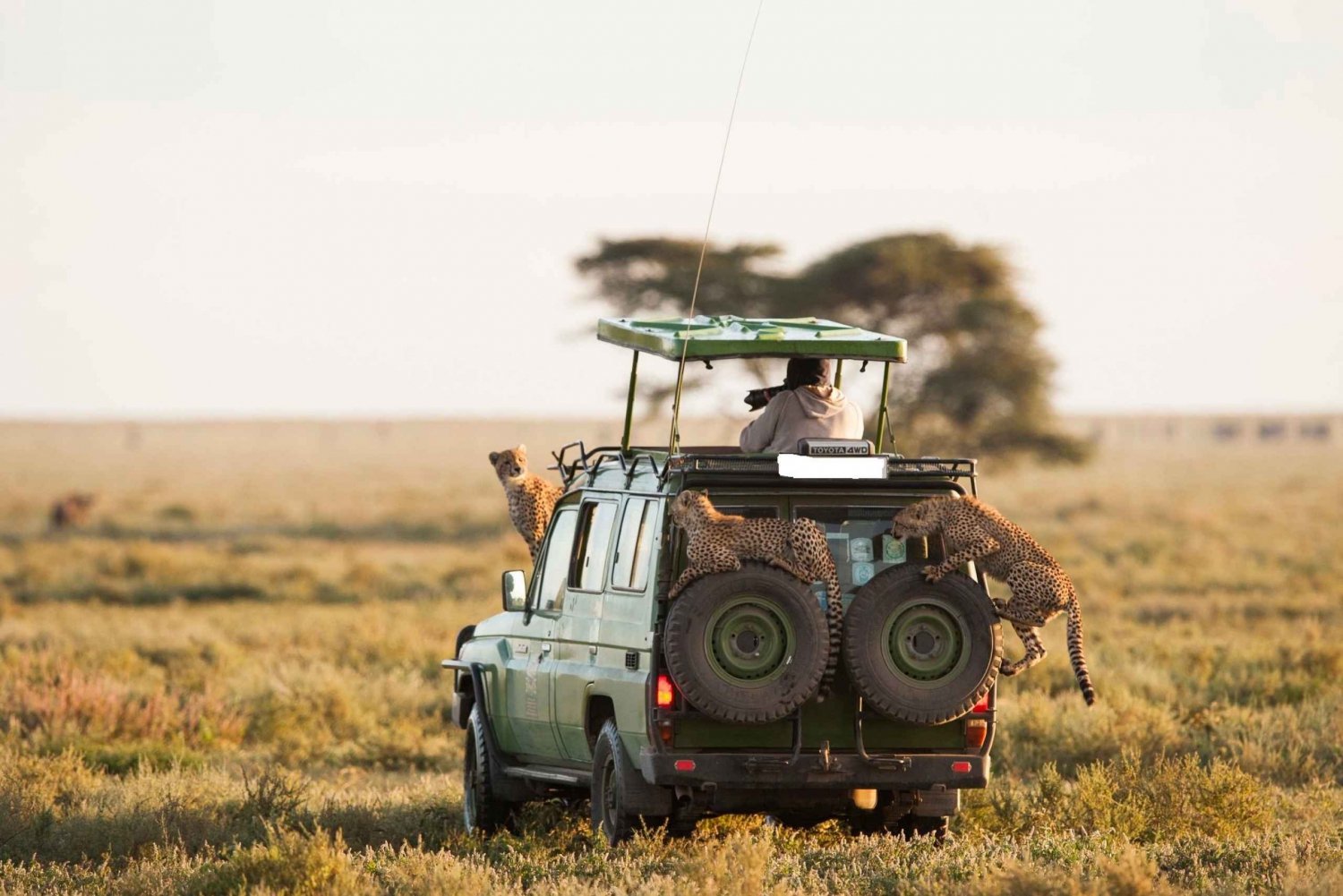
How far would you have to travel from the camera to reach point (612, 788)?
9.75m

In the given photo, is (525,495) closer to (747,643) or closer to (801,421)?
(801,421)

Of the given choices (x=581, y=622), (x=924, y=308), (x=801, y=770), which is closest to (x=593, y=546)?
(x=581, y=622)

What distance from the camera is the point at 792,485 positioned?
9289 mm

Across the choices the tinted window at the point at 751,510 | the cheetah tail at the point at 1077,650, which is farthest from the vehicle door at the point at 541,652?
the cheetah tail at the point at 1077,650

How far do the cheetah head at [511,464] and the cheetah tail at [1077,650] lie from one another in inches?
144

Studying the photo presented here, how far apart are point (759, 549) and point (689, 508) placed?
35 cm

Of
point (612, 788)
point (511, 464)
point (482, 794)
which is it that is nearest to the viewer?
point (612, 788)

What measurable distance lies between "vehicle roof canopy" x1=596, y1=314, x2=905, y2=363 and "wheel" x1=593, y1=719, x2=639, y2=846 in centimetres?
181

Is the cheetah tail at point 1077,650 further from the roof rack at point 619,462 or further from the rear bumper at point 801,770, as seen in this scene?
the roof rack at point 619,462

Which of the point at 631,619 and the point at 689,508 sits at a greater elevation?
the point at 689,508

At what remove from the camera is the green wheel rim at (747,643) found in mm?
8859

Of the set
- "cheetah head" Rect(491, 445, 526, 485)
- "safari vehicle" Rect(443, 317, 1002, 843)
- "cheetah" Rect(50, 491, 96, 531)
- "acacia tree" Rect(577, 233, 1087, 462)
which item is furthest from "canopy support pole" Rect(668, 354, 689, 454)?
"cheetah" Rect(50, 491, 96, 531)

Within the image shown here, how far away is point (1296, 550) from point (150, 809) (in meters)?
31.5

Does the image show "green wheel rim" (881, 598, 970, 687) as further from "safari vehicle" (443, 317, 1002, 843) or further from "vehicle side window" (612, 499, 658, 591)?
"vehicle side window" (612, 499, 658, 591)
